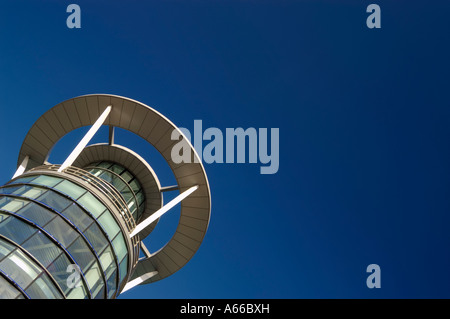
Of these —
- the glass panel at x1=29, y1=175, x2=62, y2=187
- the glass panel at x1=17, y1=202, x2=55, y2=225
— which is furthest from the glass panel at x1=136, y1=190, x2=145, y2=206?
the glass panel at x1=17, y1=202, x2=55, y2=225

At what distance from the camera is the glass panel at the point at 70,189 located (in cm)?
1265

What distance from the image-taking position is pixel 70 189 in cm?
1290

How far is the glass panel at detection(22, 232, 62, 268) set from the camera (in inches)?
392

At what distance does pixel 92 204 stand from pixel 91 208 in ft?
0.93

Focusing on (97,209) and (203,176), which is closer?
(97,209)

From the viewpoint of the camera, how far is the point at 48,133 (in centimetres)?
1678

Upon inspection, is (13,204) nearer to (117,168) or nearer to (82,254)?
(82,254)

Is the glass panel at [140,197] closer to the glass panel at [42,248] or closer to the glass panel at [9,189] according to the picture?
the glass panel at [9,189]

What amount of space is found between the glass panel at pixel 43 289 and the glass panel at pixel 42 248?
50 centimetres

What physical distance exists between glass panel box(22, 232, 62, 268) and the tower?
3 cm

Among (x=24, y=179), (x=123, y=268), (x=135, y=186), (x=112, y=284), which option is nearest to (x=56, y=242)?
(x=112, y=284)
